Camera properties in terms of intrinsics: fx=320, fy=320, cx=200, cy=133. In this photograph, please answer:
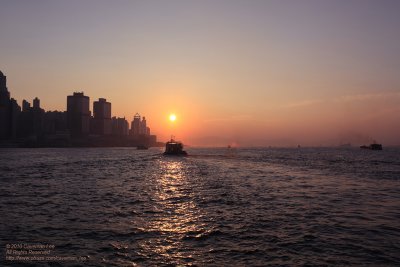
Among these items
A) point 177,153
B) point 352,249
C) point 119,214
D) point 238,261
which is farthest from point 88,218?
point 177,153

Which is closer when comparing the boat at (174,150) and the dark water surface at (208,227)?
the dark water surface at (208,227)

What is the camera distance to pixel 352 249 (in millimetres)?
19594

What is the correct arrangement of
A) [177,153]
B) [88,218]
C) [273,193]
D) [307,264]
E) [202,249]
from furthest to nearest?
[177,153]
[273,193]
[88,218]
[202,249]
[307,264]

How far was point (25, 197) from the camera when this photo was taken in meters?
39.4

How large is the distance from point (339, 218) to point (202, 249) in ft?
49.4

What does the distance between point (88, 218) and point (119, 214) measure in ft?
9.25

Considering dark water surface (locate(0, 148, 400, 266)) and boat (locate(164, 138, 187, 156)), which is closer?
dark water surface (locate(0, 148, 400, 266))

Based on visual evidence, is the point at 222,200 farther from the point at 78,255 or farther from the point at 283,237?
the point at 78,255

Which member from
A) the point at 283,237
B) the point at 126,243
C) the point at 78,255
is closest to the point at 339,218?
the point at 283,237

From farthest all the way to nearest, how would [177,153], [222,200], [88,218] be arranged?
[177,153]
[222,200]
[88,218]

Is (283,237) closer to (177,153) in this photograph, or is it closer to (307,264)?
(307,264)

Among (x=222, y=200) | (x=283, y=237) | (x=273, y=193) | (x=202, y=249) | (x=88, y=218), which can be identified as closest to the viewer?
(x=202, y=249)

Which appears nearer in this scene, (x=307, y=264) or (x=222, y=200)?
(x=307, y=264)

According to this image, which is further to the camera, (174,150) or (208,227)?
(174,150)
